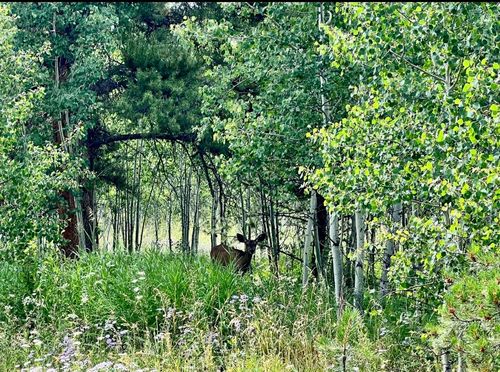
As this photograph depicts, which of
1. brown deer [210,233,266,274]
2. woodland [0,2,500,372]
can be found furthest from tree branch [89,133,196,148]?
brown deer [210,233,266,274]

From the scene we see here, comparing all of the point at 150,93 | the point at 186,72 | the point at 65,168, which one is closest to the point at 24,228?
the point at 65,168

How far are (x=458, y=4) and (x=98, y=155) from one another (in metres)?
12.3

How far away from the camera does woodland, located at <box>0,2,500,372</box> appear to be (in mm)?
4797

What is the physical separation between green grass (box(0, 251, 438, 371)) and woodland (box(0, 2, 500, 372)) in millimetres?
39

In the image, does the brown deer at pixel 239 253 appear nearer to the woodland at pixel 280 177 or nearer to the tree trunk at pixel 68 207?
the woodland at pixel 280 177

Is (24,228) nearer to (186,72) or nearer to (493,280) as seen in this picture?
(186,72)

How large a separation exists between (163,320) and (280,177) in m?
3.36

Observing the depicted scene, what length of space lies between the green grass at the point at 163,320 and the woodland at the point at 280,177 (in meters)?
0.04

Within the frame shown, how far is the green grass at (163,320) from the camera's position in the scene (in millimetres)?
6090

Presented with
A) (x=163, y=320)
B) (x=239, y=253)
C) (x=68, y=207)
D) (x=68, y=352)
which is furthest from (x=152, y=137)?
(x=68, y=352)

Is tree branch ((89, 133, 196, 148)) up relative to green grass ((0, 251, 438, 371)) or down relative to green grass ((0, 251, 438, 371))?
up

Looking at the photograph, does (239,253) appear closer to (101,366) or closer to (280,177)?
(280,177)

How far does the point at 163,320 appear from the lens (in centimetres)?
754

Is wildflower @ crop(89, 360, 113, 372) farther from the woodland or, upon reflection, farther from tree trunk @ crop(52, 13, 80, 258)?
tree trunk @ crop(52, 13, 80, 258)
